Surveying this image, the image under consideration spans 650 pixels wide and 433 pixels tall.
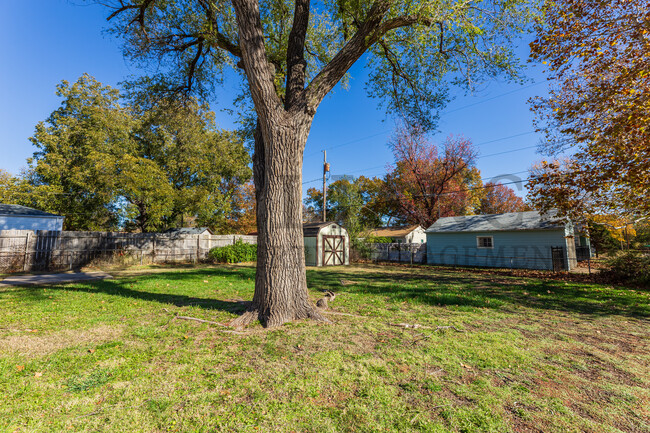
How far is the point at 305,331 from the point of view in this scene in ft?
14.3

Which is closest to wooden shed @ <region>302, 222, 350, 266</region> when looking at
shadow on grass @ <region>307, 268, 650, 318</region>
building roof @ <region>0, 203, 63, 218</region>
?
shadow on grass @ <region>307, 268, 650, 318</region>

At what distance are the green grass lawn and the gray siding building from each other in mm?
11928

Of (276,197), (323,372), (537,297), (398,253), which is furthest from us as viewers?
(398,253)

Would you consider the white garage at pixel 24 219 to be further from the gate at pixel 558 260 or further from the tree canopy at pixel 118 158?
the gate at pixel 558 260

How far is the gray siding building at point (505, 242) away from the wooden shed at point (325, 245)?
272 inches

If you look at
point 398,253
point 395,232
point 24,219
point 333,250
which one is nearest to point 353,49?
point 333,250

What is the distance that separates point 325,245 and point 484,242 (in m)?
10.7

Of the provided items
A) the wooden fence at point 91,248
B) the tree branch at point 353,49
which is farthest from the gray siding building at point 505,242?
the wooden fence at point 91,248

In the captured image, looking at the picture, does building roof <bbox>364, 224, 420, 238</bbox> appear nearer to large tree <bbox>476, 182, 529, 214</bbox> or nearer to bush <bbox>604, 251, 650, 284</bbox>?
large tree <bbox>476, 182, 529, 214</bbox>

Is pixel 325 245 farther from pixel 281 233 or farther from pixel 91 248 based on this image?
pixel 281 233

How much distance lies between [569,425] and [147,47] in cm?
1049

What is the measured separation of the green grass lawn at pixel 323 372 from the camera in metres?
2.24

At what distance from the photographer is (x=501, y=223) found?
18328 millimetres

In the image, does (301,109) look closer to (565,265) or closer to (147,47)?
(147,47)
